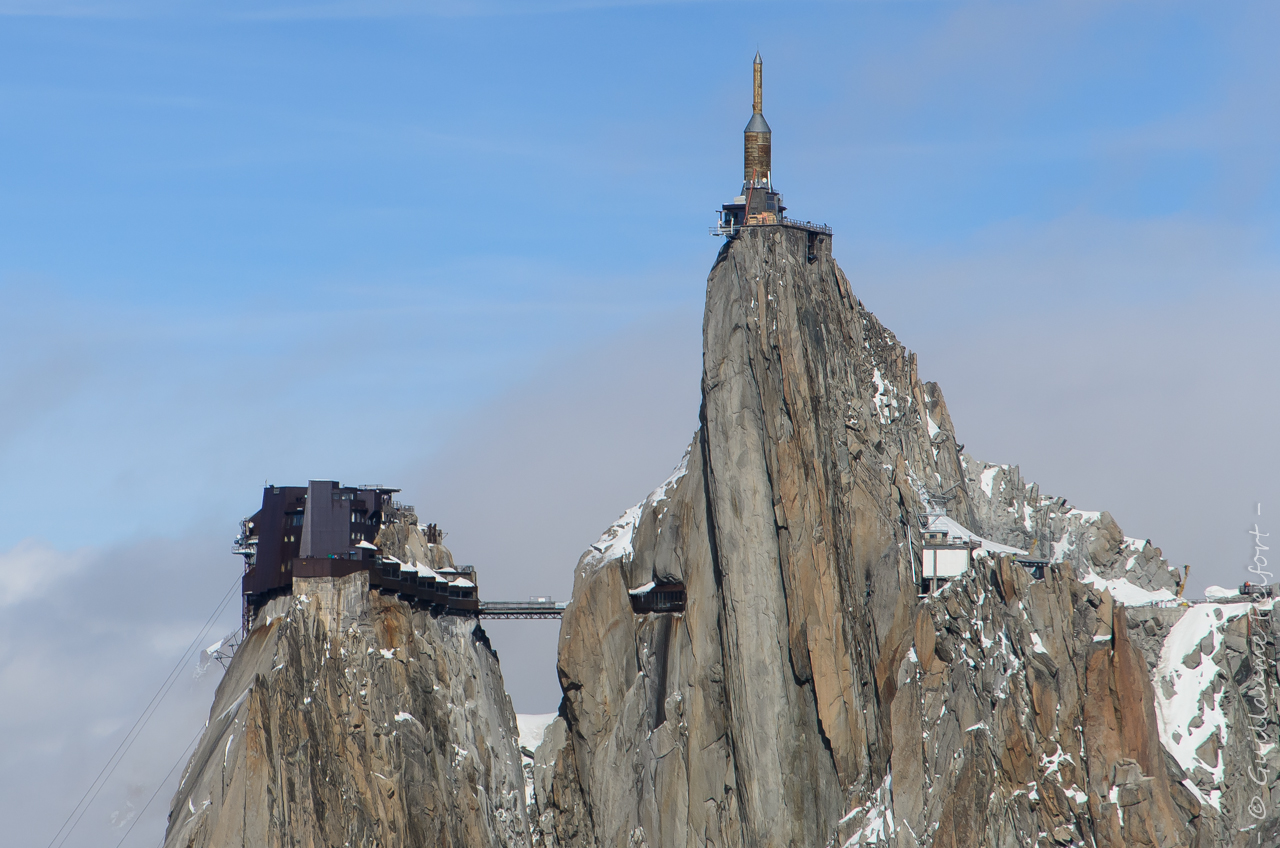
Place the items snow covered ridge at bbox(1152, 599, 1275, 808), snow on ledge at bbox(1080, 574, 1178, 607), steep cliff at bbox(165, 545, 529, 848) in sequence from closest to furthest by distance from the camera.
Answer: snow covered ridge at bbox(1152, 599, 1275, 808) → steep cliff at bbox(165, 545, 529, 848) → snow on ledge at bbox(1080, 574, 1178, 607)

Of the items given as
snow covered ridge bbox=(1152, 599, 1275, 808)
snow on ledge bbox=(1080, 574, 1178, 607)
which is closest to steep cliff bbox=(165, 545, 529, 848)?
snow on ledge bbox=(1080, 574, 1178, 607)

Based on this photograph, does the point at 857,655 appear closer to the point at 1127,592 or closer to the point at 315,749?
the point at 1127,592

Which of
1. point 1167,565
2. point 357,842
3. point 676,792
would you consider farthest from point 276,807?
point 1167,565

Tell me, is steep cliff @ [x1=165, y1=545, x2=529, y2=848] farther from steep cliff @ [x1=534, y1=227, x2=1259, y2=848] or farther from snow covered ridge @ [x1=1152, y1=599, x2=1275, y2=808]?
snow covered ridge @ [x1=1152, y1=599, x2=1275, y2=808]

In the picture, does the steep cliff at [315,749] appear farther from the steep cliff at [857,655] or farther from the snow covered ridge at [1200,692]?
the snow covered ridge at [1200,692]

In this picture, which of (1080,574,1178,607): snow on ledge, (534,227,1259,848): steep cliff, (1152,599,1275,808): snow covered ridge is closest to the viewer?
(534,227,1259,848): steep cliff

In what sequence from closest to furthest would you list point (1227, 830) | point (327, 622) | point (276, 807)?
point (1227, 830), point (276, 807), point (327, 622)

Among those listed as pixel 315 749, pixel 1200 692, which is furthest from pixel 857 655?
pixel 315 749

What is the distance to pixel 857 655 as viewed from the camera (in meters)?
185

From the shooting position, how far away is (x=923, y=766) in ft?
571

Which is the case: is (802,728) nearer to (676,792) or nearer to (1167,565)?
(676,792)

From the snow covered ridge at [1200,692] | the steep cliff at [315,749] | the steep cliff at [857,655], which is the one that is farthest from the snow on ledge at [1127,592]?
the steep cliff at [315,749]

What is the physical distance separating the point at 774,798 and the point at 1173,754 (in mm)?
34773

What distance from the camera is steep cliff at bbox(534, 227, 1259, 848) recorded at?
172 meters
